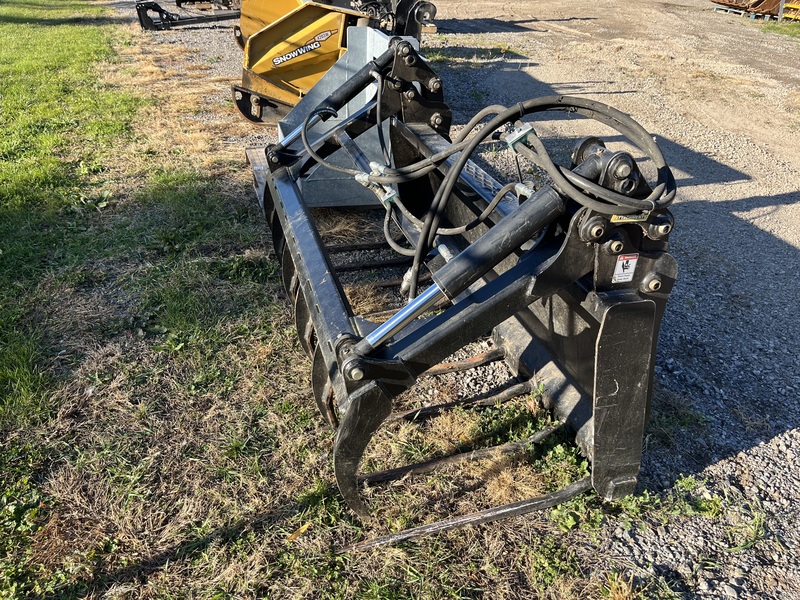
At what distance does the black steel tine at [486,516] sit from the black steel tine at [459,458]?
24 cm

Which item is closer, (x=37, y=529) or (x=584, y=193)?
(x=584, y=193)

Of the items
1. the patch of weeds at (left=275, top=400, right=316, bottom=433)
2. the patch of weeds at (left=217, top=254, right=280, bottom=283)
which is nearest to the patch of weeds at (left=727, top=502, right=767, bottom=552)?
the patch of weeds at (left=275, top=400, right=316, bottom=433)

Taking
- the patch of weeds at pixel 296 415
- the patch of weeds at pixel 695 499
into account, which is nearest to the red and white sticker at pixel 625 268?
the patch of weeds at pixel 695 499

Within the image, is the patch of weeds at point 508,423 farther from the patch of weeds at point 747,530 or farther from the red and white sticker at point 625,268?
the red and white sticker at point 625,268

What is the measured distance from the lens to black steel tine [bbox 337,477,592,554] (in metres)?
2.21

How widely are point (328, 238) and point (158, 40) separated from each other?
10367 mm

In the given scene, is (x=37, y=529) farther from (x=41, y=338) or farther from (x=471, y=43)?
(x=471, y=43)

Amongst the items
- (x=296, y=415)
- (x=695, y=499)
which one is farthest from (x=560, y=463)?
(x=296, y=415)

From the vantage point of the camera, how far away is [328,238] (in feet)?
14.2

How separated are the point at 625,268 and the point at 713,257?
2.98 m

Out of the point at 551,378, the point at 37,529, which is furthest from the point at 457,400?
the point at 37,529

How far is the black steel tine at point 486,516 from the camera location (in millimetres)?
2215

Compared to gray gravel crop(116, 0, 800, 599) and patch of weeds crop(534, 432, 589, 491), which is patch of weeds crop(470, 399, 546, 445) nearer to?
patch of weeds crop(534, 432, 589, 491)

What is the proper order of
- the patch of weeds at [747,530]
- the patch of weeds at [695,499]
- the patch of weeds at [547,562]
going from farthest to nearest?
the patch of weeds at [695,499] → the patch of weeds at [747,530] → the patch of weeds at [547,562]
